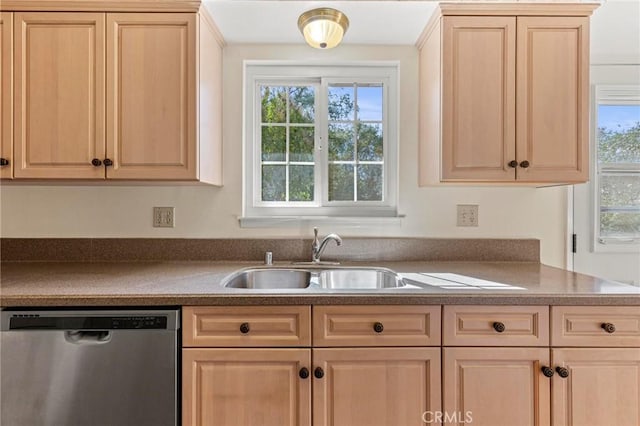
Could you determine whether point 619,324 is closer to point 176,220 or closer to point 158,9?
point 176,220

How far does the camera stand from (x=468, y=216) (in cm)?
189

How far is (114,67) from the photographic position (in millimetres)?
1479

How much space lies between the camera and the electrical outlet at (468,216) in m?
1.88

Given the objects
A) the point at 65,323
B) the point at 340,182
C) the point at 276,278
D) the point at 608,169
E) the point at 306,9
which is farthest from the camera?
the point at 340,182

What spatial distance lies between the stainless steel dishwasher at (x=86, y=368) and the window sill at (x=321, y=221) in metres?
0.79

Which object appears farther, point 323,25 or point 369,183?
point 369,183

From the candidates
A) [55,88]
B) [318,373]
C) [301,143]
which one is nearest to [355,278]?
[318,373]

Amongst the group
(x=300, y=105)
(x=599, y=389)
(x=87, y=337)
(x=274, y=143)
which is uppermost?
(x=300, y=105)

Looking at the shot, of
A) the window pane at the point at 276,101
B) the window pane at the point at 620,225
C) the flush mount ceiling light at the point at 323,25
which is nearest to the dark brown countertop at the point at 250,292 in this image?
the window pane at the point at 620,225

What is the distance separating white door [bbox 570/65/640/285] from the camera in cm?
186

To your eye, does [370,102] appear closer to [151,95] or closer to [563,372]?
[151,95]

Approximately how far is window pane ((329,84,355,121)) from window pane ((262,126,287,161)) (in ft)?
1.02

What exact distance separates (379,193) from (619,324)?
3.89 ft

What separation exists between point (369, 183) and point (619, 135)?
4.66 feet
